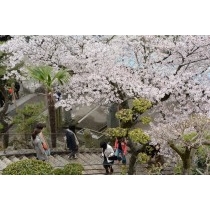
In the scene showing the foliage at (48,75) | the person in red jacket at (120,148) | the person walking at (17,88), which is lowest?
the person in red jacket at (120,148)

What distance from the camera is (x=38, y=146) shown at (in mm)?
7133

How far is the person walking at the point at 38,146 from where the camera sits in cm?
712

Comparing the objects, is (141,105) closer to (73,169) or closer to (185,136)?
(185,136)

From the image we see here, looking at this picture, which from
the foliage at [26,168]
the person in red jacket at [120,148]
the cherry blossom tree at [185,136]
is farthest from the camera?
the person in red jacket at [120,148]

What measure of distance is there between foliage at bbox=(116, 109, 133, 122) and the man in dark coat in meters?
0.74

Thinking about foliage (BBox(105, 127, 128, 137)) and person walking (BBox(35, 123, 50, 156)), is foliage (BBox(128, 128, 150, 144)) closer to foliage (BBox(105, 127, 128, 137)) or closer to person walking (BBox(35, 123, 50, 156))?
foliage (BBox(105, 127, 128, 137))

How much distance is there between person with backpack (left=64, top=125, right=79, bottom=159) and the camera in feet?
23.4

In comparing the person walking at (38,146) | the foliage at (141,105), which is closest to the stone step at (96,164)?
the person walking at (38,146)

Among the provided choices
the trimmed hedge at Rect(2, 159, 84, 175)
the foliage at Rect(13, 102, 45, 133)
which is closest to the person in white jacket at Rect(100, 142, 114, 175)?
the trimmed hedge at Rect(2, 159, 84, 175)

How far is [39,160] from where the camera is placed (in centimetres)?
706

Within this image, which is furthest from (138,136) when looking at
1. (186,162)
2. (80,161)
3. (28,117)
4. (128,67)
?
(28,117)

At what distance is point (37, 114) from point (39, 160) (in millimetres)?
692

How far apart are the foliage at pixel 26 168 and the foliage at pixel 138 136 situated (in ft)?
4.37

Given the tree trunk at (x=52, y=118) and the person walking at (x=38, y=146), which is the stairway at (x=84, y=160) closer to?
the person walking at (x=38, y=146)
